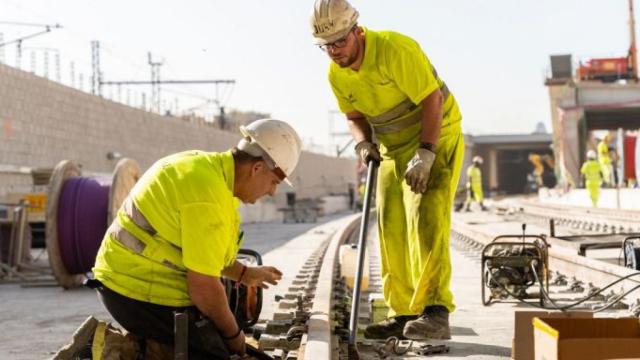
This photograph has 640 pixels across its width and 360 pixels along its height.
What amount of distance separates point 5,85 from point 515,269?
54.1ft

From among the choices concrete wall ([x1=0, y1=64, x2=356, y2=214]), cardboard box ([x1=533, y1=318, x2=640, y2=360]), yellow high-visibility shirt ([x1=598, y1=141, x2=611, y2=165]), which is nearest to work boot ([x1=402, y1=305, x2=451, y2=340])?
cardboard box ([x1=533, y1=318, x2=640, y2=360])

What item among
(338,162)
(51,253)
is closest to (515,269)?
(51,253)

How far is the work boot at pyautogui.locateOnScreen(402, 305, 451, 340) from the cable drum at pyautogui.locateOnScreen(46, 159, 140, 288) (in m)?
5.50

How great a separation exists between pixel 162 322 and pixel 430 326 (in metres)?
1.81

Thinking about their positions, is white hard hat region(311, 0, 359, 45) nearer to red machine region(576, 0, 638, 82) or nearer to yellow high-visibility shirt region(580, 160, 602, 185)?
yellow high-visibility shirt region(580, 160, 602, 185)

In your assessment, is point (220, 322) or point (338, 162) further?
point (338, 162)

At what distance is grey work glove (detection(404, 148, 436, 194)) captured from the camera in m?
5.66

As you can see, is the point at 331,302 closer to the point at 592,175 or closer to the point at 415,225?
the point at 415,225

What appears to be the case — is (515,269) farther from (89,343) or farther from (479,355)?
(89,343)

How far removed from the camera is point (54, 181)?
1097 cm


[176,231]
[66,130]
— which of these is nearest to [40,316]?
[176,231]

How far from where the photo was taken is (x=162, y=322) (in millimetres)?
4422

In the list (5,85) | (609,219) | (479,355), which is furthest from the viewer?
(5,85)

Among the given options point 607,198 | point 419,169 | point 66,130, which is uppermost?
point 66,130
